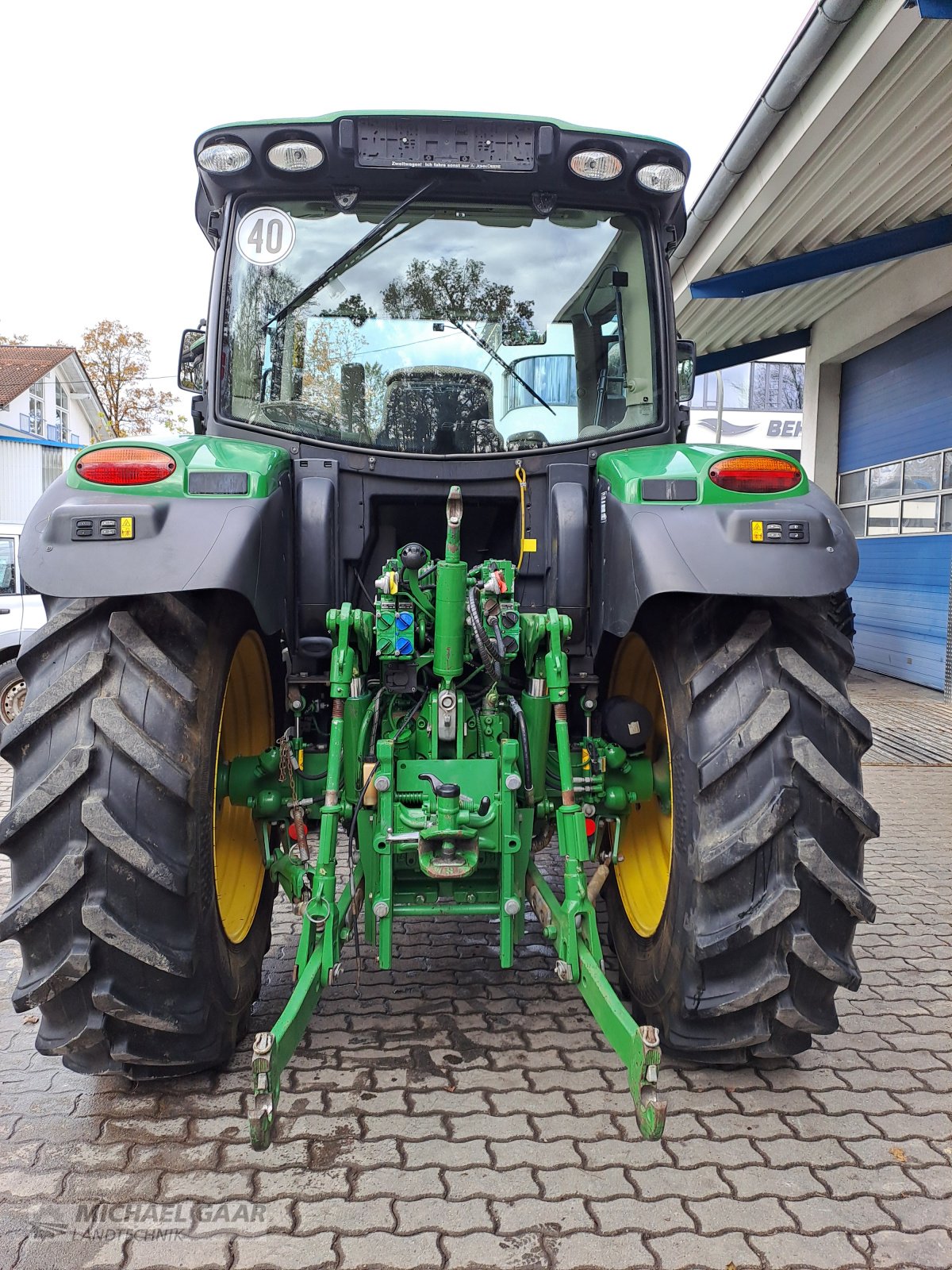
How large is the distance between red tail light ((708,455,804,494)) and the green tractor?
10 mm

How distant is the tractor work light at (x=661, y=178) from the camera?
3.06 metres

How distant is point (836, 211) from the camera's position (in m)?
8.35

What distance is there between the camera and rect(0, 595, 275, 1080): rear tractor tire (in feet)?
7.34

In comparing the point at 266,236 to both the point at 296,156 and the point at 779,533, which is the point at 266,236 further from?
the point at 779,533

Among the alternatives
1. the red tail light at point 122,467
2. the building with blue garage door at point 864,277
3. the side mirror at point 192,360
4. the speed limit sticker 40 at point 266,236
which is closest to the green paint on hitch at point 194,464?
the red tail light at point 122,467

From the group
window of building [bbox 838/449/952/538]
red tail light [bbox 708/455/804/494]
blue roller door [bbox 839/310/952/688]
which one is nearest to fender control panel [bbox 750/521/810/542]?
red tail light [bbox 708/455/804/494]

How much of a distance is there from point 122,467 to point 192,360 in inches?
50.3

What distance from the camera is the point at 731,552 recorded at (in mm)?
2402

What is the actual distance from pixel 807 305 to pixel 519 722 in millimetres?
10451

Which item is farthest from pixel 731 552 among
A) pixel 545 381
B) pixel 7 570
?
pixel 7 570

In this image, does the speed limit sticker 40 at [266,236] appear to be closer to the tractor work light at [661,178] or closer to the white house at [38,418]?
the tractor work light at [661,178]

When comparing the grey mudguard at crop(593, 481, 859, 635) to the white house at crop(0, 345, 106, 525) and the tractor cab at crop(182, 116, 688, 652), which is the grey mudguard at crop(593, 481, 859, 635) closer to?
the tractor cab at crop(182, 116, 688, 652)

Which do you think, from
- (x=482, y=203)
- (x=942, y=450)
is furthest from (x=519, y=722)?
(x=942, y=450)

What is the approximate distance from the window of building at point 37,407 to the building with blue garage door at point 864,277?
2897cm
